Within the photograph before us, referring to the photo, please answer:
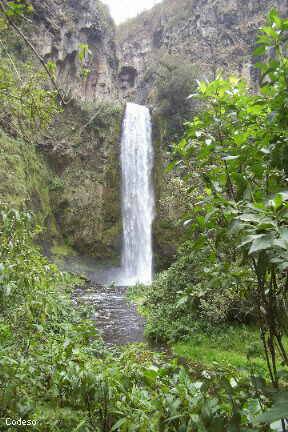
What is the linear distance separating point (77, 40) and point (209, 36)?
15.8 m

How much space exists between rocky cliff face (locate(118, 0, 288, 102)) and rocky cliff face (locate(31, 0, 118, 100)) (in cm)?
529

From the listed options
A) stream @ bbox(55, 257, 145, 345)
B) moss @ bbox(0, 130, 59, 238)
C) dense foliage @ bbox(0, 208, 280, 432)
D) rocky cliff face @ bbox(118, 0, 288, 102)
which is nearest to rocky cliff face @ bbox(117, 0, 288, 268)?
rocky cliff face @ bbox(118, 0, 288, 102)

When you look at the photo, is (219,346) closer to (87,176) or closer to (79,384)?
(79,384)

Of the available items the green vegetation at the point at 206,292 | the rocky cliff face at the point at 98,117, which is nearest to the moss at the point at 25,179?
the rocky cliff face at the point at 98,117

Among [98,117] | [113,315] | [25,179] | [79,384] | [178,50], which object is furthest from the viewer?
[178,50]

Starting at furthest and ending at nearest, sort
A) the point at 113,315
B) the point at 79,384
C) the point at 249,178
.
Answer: the point at 113,315 → the point at 79,384 → the point at 249,178

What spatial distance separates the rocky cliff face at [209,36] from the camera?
35875mm

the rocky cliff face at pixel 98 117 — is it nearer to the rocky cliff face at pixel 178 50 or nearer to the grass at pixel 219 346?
the rocky cliff face at pixel 178 50

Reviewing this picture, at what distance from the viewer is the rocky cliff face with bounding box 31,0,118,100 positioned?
25.9 metres

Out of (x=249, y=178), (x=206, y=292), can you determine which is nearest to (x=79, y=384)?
(x=206, y=292)

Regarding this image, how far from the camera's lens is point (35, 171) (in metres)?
22.5

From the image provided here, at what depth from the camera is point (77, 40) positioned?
29578mm

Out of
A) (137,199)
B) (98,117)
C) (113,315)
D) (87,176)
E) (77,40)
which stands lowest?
(113,315)

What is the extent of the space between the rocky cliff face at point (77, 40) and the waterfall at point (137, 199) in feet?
18.6
